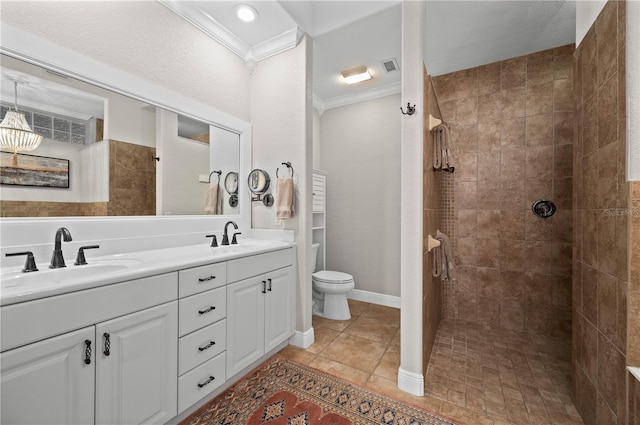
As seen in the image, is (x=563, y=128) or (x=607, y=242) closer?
(x=607, y=242)

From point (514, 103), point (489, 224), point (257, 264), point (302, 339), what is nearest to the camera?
point (257, 264)

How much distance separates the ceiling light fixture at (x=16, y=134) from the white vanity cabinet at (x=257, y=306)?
118 cm

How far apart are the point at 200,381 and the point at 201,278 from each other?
566 millimetres

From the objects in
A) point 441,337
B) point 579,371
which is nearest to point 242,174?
point 441,337

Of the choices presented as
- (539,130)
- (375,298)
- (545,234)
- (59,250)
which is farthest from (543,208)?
(59,250)

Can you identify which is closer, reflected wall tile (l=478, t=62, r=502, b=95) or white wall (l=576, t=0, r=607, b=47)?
white wall (l=576, t=0, r=607, b=47)

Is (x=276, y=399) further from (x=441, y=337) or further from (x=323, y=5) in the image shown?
(x=323, y=5)

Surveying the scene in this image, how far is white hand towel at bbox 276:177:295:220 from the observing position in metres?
2.18

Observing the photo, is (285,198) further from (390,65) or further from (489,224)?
(489,224)

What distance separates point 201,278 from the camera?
1.43 m

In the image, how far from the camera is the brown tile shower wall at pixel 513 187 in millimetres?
2332

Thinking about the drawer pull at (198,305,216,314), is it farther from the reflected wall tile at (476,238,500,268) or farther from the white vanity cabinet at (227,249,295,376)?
the reflected wall tile at (476,238,500,268)

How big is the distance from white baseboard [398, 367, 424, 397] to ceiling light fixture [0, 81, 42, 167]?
246cm

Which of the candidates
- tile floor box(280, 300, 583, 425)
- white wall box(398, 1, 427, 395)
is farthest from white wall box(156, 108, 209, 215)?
white wall box(398, 1, 427, 395)
